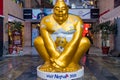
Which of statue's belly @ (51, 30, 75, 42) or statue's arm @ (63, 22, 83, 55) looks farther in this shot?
statue's belly @ (51, 30, 75, 42)

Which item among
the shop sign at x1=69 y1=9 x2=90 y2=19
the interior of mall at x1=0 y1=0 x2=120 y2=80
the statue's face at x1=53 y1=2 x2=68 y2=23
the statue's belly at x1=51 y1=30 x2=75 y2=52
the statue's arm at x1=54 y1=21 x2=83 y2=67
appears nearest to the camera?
the statue's arm at x1=54 y1=21 x2=83 y2=67

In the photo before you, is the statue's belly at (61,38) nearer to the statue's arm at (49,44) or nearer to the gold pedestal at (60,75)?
the statue's arm at (49,44)

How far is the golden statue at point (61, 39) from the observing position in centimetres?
562

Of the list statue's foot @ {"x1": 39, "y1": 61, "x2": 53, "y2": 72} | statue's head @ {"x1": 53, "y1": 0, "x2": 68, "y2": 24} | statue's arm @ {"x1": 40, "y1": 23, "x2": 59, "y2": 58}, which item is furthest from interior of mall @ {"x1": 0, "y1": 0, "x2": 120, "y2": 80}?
statue's arm @ {"x1": 40, "y1": 23, "x2": 59, "y2": 58}

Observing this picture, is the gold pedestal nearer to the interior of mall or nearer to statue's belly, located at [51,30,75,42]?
statue's belly, located at [51,30,75,42]

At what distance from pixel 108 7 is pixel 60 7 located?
1251cm

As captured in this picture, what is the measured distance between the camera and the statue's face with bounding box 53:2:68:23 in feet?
18.7

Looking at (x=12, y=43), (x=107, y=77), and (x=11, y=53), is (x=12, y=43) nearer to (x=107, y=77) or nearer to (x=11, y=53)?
(x=11, y=53)

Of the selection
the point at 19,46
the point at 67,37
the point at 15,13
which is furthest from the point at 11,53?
the point at 67,37

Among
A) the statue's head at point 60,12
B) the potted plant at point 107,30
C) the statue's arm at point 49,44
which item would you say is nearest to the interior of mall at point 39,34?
the potted plant at point 107,30

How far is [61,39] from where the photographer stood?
580cm

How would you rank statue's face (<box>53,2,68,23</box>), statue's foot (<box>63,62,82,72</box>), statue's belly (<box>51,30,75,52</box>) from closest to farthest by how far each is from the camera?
1. statue's foot (<box>63,62,82,72</box>)
2. statue's face (<box>53,2,68,23</box>)
3. statue's belly (<box>51,30,75,52</box>)

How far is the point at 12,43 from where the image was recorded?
623 inches

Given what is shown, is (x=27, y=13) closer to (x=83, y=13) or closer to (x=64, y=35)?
(x=83, y=13)
